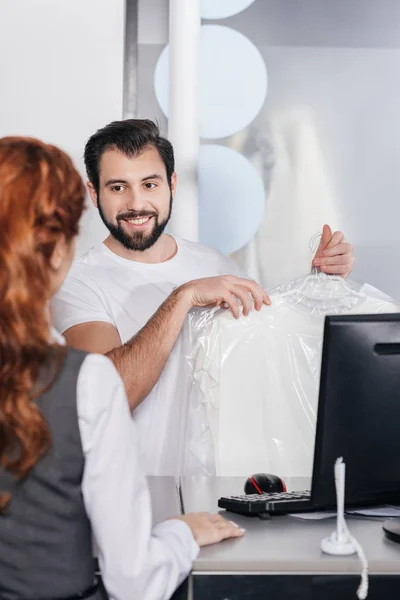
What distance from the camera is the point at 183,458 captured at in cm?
227

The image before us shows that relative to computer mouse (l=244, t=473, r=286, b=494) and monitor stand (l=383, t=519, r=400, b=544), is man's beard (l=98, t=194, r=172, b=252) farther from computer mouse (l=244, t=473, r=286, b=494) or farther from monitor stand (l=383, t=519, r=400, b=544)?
monitor stand (l=383, t=519, r=400, b=544)

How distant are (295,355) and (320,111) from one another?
1579mm

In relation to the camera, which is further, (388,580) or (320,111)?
(320,111)

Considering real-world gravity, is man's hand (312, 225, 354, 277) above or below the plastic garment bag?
above

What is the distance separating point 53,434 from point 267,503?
574 mm

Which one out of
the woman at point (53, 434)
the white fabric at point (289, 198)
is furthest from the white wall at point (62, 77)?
the woman at point (53, 434)

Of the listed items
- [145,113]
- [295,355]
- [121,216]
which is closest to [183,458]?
[295,355]

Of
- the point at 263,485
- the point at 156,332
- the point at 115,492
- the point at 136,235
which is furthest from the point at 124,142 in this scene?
the point at 115,492

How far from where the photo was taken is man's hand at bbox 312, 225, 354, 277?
7.88 feet

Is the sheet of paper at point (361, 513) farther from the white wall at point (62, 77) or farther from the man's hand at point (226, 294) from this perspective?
the white wall at point (62, 77)

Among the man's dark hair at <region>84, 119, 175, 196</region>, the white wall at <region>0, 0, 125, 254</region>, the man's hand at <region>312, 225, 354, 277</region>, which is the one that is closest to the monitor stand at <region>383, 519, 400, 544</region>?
the man's hand at <region>312, 225, 354, 277</region>

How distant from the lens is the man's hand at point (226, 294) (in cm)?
215

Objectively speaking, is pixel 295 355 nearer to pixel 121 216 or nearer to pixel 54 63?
pixel 121 216

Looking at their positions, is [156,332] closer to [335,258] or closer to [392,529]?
[335,258]
